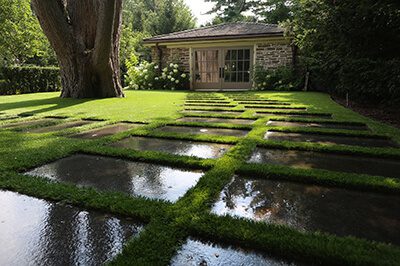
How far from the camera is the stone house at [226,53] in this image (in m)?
11.8

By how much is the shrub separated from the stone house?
0.61 m

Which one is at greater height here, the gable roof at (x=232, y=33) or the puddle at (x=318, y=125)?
the gable roof at (x=232, y=33)

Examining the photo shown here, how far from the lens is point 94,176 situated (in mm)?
2029

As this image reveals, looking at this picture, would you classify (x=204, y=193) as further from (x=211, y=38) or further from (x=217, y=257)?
(x=211, y=38)

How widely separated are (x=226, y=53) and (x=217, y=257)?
1246 cm

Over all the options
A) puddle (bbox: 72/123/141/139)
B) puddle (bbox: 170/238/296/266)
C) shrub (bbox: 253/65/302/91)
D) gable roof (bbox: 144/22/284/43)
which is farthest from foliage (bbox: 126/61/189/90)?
puddle (bbox: 170/238/296/266)

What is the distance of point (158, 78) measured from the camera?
13148 mm

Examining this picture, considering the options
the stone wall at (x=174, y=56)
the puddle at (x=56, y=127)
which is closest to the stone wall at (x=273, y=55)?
the stone wall at (x=174, y=56)

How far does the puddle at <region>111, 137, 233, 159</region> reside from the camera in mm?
2596

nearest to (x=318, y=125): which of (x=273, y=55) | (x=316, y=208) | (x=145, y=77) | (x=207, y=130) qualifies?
(x=207, y=130)

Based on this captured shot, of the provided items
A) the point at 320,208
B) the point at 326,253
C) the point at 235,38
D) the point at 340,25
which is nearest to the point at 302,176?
the point at 320,208

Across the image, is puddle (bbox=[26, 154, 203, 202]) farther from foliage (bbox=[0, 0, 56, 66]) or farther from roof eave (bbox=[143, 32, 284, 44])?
foliage (bbox=[0, 0, 56, 66])

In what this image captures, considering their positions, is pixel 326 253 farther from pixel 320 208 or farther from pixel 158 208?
pixel 158 208

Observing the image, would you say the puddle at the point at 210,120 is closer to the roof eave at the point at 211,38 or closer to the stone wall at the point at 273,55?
the roof eave at the point at 211,38
